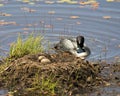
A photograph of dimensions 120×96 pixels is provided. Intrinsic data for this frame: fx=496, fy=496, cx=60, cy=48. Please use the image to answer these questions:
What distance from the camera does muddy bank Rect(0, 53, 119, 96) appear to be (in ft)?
36.1

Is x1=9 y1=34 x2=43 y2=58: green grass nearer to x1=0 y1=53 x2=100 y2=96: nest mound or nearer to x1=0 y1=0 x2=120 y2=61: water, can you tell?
x1=0 y1=53 x2=100 y2=96: nest mound

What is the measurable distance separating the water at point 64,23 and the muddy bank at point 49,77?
70.8 inches

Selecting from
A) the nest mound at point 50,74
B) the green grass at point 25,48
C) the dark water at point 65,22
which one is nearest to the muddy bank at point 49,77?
the nest mound at point 50,74

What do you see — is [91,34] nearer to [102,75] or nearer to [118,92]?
[102,75]

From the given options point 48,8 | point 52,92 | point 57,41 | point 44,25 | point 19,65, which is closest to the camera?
point 52,92

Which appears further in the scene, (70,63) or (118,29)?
(118,29)

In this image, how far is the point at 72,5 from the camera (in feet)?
58.2

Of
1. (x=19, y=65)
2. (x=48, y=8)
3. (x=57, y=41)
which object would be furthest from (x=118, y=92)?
(x=48, y=8)

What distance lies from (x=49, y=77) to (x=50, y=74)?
134 mm

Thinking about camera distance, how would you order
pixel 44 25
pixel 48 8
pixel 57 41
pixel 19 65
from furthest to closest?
A: pixel 48 8 → pixel 44 25 → pixel 57 41 → pixel 19 65

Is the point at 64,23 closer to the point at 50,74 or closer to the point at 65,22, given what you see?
the point at 65,22

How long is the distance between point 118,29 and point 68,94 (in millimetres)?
5212

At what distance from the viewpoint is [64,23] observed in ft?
53.1

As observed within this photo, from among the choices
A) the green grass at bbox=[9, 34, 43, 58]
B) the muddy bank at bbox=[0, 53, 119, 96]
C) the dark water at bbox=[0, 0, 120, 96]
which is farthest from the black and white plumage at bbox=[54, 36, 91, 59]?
the muddy bank at bbox=[0, 53, 119, 96]
